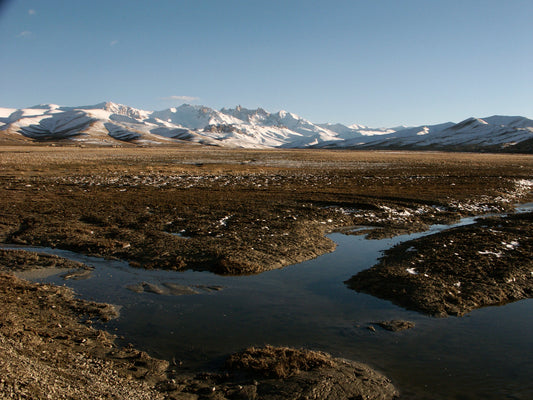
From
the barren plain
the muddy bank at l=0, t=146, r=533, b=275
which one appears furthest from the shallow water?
the muddy bank at l=0, t=146, r=533, b=275

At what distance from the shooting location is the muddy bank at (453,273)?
12.2 m

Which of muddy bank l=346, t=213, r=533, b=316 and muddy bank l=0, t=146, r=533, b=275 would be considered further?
muddy bank l=0, t=146, r=533, b=275

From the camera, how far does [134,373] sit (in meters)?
7.88

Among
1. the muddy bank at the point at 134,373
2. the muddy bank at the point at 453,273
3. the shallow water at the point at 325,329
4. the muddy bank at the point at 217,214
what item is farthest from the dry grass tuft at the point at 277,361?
the muddy bank at the point at 217,214

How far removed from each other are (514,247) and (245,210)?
14517mm

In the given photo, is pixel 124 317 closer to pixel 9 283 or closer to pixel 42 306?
pixel 42 306

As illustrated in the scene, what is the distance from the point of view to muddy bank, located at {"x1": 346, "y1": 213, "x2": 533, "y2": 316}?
1217cm

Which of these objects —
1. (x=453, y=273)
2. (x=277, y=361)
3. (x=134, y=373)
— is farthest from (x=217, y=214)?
(x=134, y=373)

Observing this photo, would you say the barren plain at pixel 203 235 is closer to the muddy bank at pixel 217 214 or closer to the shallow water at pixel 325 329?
the muddy bank at pixel 217 214

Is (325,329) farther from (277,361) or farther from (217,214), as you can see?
(217,214)

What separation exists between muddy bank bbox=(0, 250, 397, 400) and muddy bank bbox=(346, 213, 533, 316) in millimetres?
4764

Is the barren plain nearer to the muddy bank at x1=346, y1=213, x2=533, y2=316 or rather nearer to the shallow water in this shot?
the muddy bank at x1=346, y1=213, x2=533, y2=316

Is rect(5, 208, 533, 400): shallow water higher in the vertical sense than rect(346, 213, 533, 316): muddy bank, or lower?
lower

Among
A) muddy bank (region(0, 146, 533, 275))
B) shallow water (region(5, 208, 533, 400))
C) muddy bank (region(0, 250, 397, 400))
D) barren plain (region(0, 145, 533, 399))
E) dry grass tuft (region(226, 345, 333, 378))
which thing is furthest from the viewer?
muddy bank (region(0, 146, 533, 275))
